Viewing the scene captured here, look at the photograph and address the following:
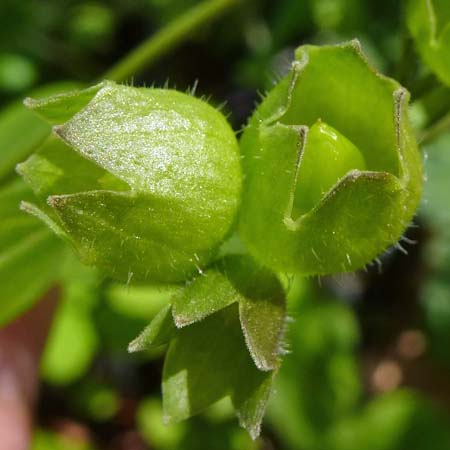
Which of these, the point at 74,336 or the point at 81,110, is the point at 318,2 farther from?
the point at 81,110

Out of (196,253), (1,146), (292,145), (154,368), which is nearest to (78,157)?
(196,253)

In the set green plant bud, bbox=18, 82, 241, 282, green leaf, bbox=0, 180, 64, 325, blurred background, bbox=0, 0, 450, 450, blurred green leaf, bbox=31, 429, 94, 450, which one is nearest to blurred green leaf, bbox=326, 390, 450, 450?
blurred background, bbox=0, 0, 450, 450

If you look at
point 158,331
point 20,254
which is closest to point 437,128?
point 158,331

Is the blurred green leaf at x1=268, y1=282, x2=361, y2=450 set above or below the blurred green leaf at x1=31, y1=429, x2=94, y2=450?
above

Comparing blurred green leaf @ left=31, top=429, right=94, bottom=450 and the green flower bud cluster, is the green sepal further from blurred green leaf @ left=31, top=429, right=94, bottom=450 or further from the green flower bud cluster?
blurred green leaf @ left=31, top=429, right=94, bottom=450

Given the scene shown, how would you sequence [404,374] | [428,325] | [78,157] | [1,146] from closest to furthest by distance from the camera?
[78,157] → [1,146] → [428,325] → [404,374]
